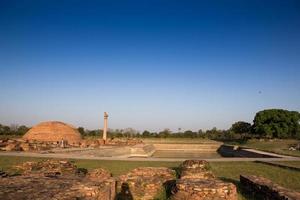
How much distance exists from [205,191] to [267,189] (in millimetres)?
1979

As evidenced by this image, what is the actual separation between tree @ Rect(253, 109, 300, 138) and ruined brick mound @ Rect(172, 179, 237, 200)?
41670 millimetres

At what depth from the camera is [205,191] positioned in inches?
224

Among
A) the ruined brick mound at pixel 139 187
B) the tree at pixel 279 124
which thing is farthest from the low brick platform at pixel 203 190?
the tree at pixel 279 124

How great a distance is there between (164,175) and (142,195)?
1.42 m

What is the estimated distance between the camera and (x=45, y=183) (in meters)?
4.61

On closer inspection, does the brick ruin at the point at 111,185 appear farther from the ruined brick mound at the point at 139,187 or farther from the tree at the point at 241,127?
the tree at the point at 241,127

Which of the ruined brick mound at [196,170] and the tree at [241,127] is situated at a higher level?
the tree at [241,127]

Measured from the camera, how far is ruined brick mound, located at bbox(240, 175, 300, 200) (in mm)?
5828

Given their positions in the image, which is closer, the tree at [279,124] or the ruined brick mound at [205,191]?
the ruined brick mound at [205,191]

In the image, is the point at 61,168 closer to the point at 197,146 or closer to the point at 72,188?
the point at 72,188

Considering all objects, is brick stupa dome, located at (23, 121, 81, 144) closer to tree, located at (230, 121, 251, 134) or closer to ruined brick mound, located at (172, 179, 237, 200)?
ruined brick mound, located at (172, 179, 237, 200)

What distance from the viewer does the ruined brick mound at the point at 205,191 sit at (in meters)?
5.70

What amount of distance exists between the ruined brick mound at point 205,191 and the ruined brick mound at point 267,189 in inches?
40.6

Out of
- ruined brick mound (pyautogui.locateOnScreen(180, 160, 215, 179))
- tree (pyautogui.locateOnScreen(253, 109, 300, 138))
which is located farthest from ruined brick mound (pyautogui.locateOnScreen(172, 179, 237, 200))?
tree (pyautogui.locateOnScreen(253, 109, 300, 138))
